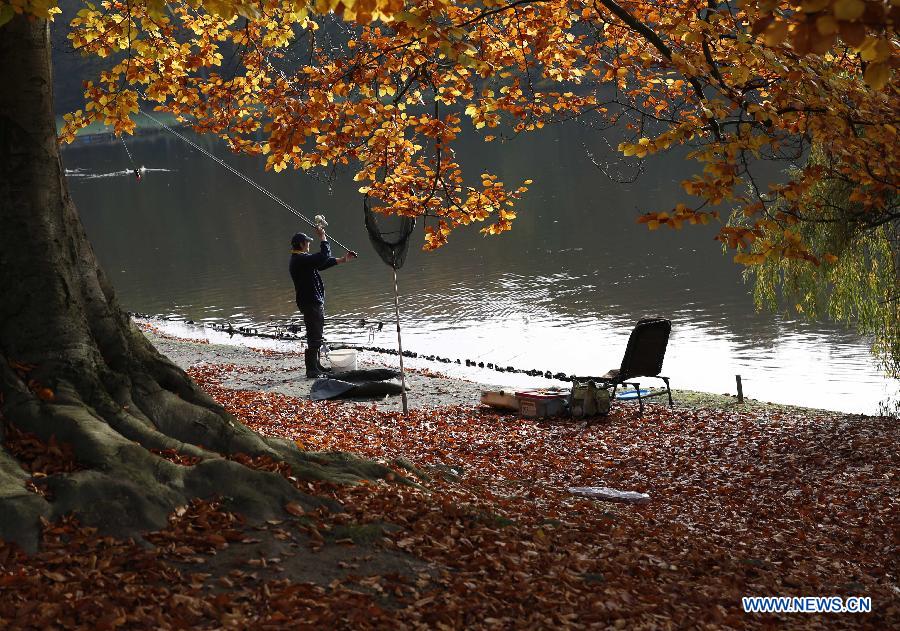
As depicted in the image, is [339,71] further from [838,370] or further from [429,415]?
[838,370]

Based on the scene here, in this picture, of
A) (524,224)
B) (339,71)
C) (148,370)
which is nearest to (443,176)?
(339,71)

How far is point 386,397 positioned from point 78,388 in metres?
7.61

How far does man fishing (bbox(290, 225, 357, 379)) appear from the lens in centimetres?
1394

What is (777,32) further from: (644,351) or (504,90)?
(644,351)

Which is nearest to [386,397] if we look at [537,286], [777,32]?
[777,32]

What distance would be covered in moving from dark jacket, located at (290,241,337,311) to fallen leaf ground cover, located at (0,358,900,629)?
427 centimetres

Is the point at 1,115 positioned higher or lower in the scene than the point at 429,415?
higher

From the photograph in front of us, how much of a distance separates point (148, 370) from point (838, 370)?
1457 centimetres

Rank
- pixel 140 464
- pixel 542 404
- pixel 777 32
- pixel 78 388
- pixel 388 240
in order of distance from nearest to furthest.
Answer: pixel 777 32, pixel 140 464, pixel 78 388, pixel 542 404, pixel 388 240

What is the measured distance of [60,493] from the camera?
4957mm

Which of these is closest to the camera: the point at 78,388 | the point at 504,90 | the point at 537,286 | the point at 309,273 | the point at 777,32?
the point at 777,32

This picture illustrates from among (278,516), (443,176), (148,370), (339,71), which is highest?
(339,71)

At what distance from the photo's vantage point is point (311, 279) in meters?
14.2

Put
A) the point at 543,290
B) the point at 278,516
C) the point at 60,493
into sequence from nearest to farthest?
1. the point at 60,493
2. the point at 278,516
3. the point at 543,290
